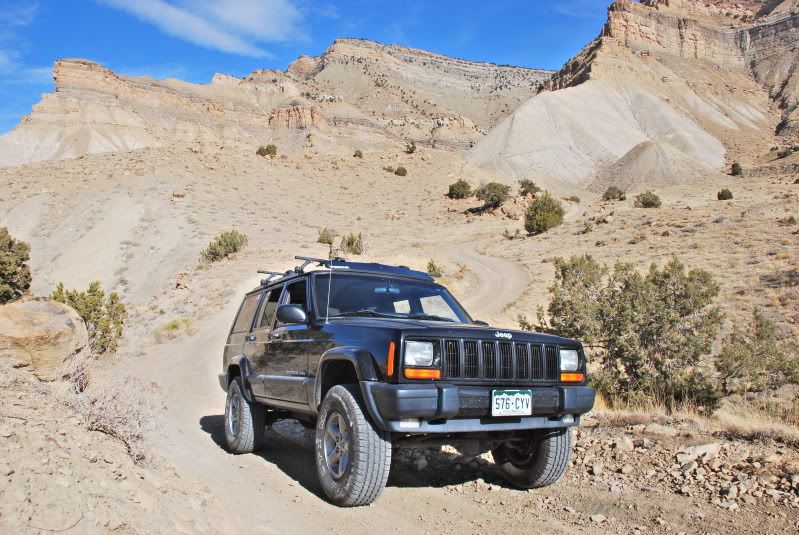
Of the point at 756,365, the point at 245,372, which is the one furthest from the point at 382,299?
the point at 756,365

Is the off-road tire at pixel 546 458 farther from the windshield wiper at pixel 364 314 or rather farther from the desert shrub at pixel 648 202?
the desert shrub at pixel 648 202

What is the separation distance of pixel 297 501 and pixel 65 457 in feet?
6.63

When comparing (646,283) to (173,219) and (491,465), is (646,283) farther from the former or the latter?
(173,219)

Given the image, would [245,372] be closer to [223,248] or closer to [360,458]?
[360,458]

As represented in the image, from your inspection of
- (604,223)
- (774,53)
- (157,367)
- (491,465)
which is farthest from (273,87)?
(491,465)

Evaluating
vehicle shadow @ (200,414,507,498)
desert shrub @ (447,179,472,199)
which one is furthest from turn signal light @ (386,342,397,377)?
desert shrub @ (447,179,472,199)

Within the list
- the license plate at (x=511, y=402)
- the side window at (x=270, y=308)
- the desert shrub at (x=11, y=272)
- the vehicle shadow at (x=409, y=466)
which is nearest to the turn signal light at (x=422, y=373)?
the license plate at (x=511, y=402)

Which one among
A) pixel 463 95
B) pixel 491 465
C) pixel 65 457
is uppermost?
pixel 463 95

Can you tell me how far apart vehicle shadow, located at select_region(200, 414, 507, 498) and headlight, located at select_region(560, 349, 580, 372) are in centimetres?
143

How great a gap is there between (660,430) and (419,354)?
3.59 meters

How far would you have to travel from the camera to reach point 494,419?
4.62 metres

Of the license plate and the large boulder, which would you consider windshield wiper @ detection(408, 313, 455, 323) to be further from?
the large boulder

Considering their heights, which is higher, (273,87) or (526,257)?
(273,87)

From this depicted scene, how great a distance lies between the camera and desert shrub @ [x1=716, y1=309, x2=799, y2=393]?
29.6 feet
